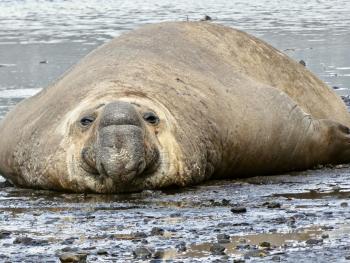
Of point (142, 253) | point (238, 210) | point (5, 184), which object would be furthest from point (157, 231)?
point (5, 184)

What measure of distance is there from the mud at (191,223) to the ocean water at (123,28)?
5.16m

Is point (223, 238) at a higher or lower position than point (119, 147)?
lower

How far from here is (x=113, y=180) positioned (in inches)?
317

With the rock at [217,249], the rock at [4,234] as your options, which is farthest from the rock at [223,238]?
the rock at [4,234]

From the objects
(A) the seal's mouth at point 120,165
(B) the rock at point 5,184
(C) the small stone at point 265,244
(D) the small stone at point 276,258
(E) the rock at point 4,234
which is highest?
(A) the seal's mouth at point 120,165

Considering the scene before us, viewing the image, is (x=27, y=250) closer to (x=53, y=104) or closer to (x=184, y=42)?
(x=53, y=104)

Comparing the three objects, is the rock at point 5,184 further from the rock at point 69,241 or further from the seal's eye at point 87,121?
the rock at point 69,241

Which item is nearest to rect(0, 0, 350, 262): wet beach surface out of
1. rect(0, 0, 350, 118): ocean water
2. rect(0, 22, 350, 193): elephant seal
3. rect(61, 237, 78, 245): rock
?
rect(61, 237, 78, 245): rock

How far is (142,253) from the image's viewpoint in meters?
6.25

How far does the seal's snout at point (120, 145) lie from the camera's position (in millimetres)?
7875

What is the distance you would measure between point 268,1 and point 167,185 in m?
26.5

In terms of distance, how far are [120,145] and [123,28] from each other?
56.4 ft

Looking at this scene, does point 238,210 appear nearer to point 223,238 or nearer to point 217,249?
point 223,238

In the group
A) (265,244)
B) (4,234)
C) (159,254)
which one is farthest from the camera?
(4,234)
